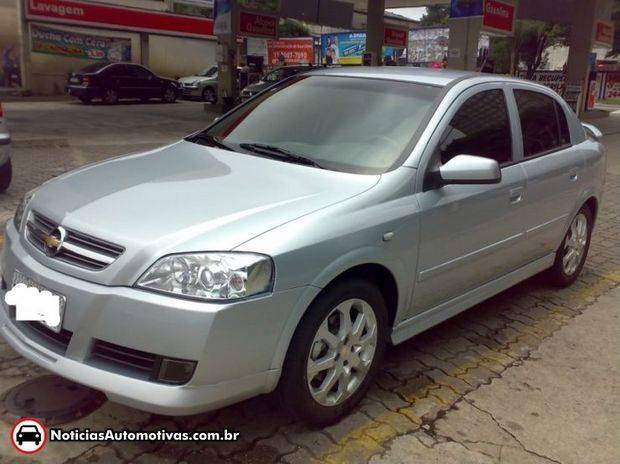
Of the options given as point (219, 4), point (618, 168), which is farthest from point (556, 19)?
point (618, 168)

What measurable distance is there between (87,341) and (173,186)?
34.4 inches

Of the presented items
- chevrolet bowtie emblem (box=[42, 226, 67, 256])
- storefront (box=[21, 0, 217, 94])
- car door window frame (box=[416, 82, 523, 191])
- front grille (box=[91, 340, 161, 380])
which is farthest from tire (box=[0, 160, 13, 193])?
storefront (box=[21, 0, 217, 94])

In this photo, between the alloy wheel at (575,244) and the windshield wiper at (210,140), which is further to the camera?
the alloy wheel at (575,244)

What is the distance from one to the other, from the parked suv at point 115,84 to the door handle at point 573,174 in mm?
19126

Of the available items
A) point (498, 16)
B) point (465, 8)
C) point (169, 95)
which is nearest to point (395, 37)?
point (498, 16)

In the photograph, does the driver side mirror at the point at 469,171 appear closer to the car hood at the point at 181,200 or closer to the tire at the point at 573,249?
the car hood at the point at 181,200

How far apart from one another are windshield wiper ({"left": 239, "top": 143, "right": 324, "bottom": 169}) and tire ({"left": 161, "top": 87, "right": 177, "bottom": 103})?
20929 mm

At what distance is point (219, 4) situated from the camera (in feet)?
62.0

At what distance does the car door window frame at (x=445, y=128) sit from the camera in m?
3.21

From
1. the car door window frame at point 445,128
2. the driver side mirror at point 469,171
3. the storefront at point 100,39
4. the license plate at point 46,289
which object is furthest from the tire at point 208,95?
the license plate at point 46,289

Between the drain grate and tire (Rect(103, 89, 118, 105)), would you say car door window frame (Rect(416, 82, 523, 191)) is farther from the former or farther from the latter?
tire (Rect(103, 89, 118, 105))

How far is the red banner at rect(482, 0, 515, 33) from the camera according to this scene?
678 inches

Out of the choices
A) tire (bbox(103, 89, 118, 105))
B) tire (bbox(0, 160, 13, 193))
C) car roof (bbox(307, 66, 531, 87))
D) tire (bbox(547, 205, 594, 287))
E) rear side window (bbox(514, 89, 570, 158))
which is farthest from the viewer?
tire (bbox(103, 89, 118, 105))

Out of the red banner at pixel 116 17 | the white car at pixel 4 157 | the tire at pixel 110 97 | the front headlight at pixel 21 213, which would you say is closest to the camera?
the front headlight at pixel 21 213
